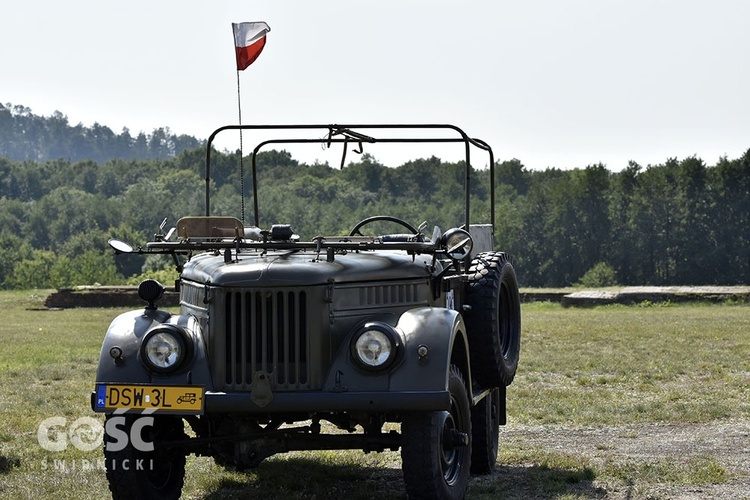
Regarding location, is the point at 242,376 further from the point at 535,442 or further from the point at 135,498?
the point at 535,442

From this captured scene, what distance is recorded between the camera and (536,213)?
3349 inches

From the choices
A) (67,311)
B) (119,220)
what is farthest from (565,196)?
(67,311)

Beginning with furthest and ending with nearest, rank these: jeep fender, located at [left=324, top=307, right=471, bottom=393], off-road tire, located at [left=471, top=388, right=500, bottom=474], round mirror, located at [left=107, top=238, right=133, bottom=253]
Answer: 1. off-road tire, located at [left=471, top=388, right=500, bottom=474]
2. round mirror, located at [left=107, top=238, right=133, bottom=253]
3. jeep fender, located at [left=324, top=307, right=471, bottom=393]

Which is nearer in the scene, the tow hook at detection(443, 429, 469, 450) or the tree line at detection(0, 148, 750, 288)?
the tow hook at detection(443, 429, 469, 450)

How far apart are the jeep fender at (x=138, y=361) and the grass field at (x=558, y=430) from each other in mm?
1137

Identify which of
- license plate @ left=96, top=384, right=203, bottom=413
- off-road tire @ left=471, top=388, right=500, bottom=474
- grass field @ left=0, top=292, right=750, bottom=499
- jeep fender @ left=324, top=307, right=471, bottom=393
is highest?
jeep fender @ left=324, top=307, right=471, bottom=393

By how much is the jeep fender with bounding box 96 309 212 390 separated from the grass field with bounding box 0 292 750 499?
114 cm

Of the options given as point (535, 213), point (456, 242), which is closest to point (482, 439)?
point (456, 242)

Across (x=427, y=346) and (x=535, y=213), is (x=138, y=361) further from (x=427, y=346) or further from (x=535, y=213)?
(x=535, y=213)

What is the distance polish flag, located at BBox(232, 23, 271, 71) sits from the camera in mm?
9859

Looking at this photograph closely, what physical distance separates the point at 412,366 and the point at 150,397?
1.40 m

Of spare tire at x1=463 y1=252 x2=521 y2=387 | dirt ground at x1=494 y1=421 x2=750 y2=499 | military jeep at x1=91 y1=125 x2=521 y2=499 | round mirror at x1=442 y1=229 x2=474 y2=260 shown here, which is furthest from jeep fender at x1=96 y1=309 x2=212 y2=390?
dirt ground at x1=494 y1=421 x2=750 y2=499

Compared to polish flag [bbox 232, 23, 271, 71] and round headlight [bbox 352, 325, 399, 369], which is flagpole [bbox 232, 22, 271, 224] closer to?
polish flag [bbox 232, 23, 271, 71]

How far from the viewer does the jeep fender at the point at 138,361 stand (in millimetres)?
6531
